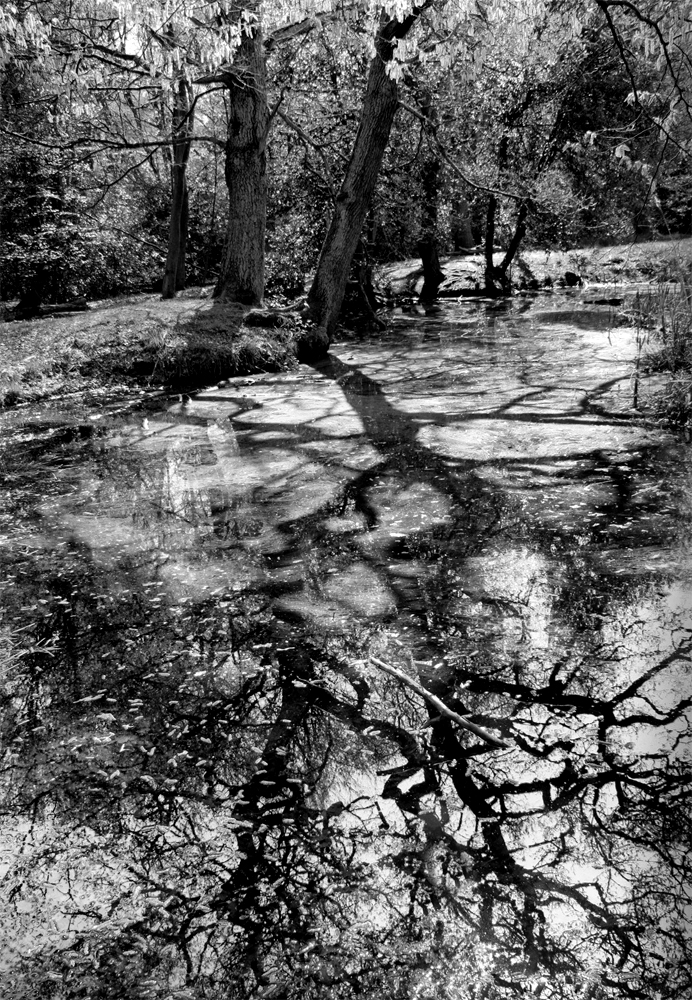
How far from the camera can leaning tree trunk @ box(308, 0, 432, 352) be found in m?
10.2

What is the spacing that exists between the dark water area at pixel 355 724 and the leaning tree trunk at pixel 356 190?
516 cm

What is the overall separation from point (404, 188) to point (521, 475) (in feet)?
30.0

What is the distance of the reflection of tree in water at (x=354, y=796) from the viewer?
219 centimetres

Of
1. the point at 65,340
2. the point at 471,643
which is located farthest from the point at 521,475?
the point at 65,340

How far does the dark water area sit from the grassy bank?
3315mm

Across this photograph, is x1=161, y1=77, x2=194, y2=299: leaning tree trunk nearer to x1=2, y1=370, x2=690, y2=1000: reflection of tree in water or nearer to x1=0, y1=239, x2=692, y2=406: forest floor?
x1=0, y1=239, x2=692, y2=406: forest floor

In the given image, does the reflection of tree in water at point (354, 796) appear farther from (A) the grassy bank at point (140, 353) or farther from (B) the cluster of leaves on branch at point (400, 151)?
(B) the cluster of leaves on branch at point (400, 151)

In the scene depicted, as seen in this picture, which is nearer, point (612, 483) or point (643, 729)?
point (643, 729)

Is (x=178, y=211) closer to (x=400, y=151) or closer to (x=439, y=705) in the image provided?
(x=400, y=151)

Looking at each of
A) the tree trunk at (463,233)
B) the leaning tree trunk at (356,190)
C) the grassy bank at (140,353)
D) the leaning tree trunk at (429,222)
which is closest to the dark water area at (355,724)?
the grassy bank at (140,353)

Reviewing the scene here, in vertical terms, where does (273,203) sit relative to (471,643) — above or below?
above

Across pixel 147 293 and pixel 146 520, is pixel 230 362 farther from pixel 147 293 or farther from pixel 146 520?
pixel 147 293

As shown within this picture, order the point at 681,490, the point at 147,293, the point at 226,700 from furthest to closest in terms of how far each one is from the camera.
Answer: the point at 147,293 → the point at 681,490 → the point at 226,700

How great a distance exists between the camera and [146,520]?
5426mm
